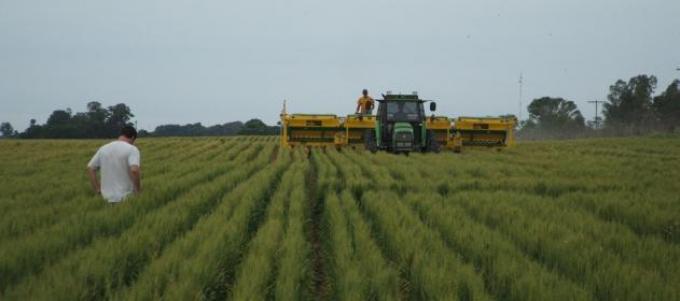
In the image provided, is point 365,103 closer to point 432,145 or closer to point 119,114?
point 432,145

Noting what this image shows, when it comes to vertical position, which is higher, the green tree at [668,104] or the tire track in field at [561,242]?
the green tree at [668,104]

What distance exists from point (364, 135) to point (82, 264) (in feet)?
52.0

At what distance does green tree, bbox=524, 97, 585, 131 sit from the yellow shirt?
66.5 meters

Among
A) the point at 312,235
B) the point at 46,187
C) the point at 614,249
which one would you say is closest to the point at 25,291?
the point at 312,235

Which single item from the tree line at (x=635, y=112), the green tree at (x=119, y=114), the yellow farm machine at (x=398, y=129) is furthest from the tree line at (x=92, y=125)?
the yellow farm machine at (x=398, y=129)

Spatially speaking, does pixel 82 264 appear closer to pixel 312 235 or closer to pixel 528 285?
pixel 312 235

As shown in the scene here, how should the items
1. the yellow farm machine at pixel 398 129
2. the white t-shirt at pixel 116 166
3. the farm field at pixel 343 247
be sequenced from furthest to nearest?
the yellow farm machine at pixel 398 129 → the white t-shirt at pixel 116 166 → the farm field at pixel 343 247

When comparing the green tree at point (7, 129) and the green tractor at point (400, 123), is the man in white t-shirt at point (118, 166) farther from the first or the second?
the green tree at point (7, 129)

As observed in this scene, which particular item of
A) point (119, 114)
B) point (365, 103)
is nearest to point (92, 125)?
point (119, 114)

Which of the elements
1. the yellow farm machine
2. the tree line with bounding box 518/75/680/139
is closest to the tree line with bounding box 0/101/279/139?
the tree line with bounding box 518/75/680/139

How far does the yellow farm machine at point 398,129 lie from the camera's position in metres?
17.0

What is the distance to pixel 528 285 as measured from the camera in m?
Result: 3.27

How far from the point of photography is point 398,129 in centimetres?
1647

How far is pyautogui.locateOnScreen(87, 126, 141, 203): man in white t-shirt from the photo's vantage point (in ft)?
20.1
